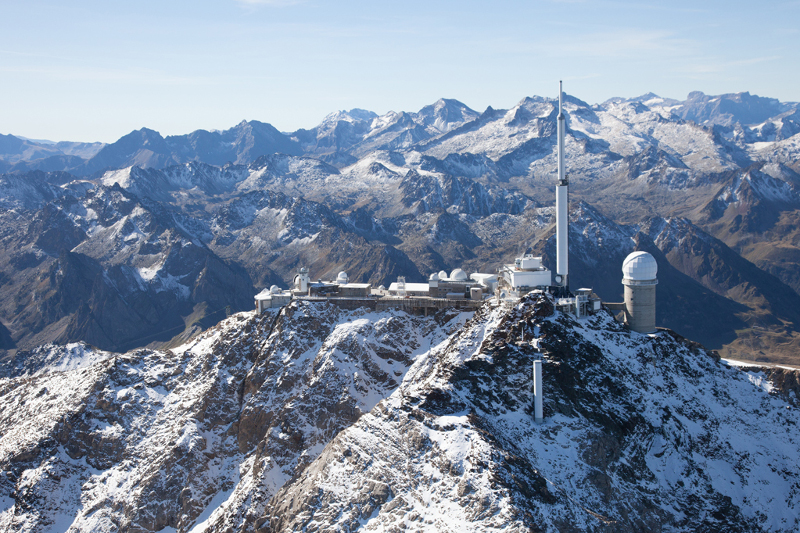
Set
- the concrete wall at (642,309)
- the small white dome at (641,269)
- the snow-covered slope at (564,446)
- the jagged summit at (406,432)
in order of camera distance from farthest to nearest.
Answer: the small white dome at (641,269) < the concrete wall at (642,309) < the jagged summit at (406,432) < the snow-covered slope at (564,446)

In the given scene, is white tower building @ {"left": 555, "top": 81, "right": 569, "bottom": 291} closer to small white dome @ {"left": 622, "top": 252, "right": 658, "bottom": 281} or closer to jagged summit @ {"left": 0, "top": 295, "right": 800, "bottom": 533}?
small white dome @ {"left": 622, "top": 252, "right": 658, "bottom": 281}

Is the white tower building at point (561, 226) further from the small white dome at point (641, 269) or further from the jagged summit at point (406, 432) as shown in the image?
the jagged summit at point (406, 432)

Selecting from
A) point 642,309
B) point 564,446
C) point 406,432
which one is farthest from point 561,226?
point 406,432

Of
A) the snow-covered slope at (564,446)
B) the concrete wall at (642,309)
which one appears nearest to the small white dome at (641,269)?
the concrete wall at (642,309)

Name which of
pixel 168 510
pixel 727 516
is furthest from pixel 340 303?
pixel 727 516

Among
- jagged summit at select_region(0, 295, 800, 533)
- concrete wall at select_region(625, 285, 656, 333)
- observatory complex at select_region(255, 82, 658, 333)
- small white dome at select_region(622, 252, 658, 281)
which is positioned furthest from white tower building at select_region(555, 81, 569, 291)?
jagged summit at select_region(0, 295, 800, 533)

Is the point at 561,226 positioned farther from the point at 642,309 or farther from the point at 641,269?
the point at 642,309
